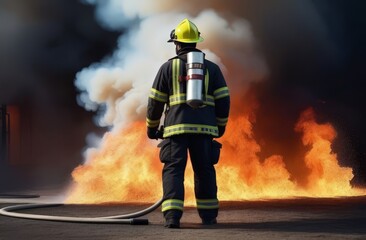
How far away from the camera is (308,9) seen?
11.0 meters

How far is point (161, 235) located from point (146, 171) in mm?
3508

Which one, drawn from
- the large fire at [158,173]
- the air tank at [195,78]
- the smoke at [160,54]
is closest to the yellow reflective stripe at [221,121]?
the air tank at [195,78]

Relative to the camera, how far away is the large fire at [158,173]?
347 inches

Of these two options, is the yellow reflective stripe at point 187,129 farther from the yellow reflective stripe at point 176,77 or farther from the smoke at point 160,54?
the smoke at point 160,54

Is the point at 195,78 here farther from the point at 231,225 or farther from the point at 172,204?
the point at 231,225

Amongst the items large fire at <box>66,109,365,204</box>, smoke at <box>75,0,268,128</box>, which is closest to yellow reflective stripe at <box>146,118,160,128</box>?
large fire at <box>66,109,365,204</box>

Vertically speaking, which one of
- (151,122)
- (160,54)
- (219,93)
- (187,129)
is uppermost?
(160,54)

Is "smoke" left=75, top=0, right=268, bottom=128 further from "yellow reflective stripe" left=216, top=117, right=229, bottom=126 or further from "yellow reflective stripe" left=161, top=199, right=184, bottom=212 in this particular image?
"yellow reflective stripe" left=161, top=199, right=184, bottom=212

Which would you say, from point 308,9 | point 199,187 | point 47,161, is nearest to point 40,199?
point 199,187

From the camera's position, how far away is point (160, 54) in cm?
955

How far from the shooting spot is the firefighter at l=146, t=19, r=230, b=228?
603 centimetres

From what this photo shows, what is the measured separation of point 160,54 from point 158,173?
6.12 feet

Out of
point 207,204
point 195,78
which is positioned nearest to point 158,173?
point 207,204

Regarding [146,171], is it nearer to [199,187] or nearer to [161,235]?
[199,187]
